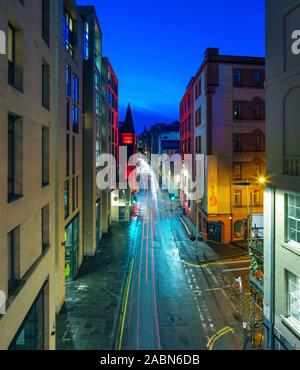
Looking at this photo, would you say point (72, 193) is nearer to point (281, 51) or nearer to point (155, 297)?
point (155, 297)

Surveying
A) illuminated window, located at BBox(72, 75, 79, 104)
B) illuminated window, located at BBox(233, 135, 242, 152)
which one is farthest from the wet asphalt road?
illuminated window, located at BBox(72, 75, 79, 104)

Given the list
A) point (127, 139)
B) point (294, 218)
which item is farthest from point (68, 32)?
point (127, 139)

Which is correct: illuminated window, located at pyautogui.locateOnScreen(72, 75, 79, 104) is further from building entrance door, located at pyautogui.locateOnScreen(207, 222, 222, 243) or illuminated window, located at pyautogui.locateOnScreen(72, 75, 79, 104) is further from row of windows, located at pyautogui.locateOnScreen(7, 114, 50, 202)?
building entrance door, located at pyautogui.locateOnScreen(207, 222, 222, 243)

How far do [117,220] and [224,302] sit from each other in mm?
29193

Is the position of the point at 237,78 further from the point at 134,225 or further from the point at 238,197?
the point at 134,225

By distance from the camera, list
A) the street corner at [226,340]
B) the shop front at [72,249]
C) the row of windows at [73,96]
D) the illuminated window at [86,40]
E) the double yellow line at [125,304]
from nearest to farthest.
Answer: the street corner at [226,340] < the double yellow line at [125,304] < the row of windows at [73,96] < the shop front at [72,249] < the illuminated window at [86,40]

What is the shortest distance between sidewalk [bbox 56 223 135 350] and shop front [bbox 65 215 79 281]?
737 mm

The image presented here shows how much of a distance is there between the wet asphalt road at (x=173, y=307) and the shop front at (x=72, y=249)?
4.91 meters

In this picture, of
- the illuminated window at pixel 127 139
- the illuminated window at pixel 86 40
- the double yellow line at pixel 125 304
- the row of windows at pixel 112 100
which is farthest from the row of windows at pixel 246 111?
the illuminated window at pixel 127 139

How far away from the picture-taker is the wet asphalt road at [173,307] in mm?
17922

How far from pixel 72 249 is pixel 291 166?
1853 cm

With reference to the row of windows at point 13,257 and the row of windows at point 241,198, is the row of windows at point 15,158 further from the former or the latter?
the row of windows at point 241,198

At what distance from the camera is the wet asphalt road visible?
17922mm
